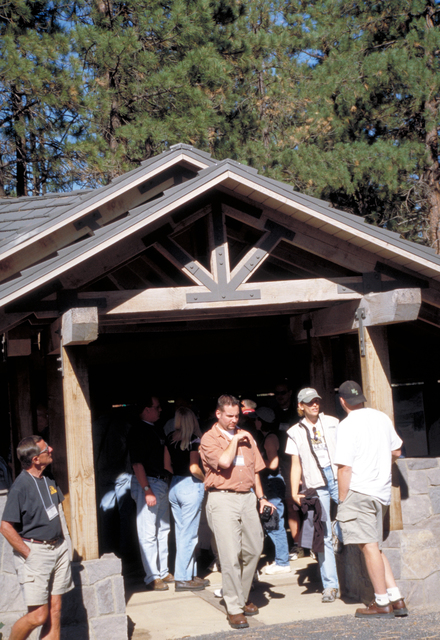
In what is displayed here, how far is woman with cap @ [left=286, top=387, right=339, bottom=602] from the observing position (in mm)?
6117

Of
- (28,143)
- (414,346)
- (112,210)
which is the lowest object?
(414,346)

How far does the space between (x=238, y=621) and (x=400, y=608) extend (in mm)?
1265

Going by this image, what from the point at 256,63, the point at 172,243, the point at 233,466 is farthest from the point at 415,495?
the point at 256,63

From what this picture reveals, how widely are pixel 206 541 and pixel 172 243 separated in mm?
3461

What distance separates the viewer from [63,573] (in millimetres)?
5133

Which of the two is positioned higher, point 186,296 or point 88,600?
point 186,296

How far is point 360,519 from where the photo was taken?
559 cm

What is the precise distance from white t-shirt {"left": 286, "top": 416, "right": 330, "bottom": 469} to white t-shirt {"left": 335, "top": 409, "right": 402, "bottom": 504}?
0.52 meters

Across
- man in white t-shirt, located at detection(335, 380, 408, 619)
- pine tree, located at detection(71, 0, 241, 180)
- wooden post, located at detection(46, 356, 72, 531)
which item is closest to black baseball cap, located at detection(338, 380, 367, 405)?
man in white t-shirt, located at detection(335, 380, 408, 619)

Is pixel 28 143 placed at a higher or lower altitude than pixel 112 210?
higher

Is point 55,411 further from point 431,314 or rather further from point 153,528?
point 431,314

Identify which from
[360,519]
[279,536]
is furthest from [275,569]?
[360,519]

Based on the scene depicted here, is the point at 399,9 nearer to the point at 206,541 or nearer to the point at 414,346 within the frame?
the point at 414,346

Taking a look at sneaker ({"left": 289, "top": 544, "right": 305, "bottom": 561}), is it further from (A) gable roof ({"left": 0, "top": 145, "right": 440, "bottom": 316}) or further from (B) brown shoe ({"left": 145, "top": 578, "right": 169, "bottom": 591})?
(A) gable roof ({"left": 0, "top": 145, "right": 440, "bottom": 316})
